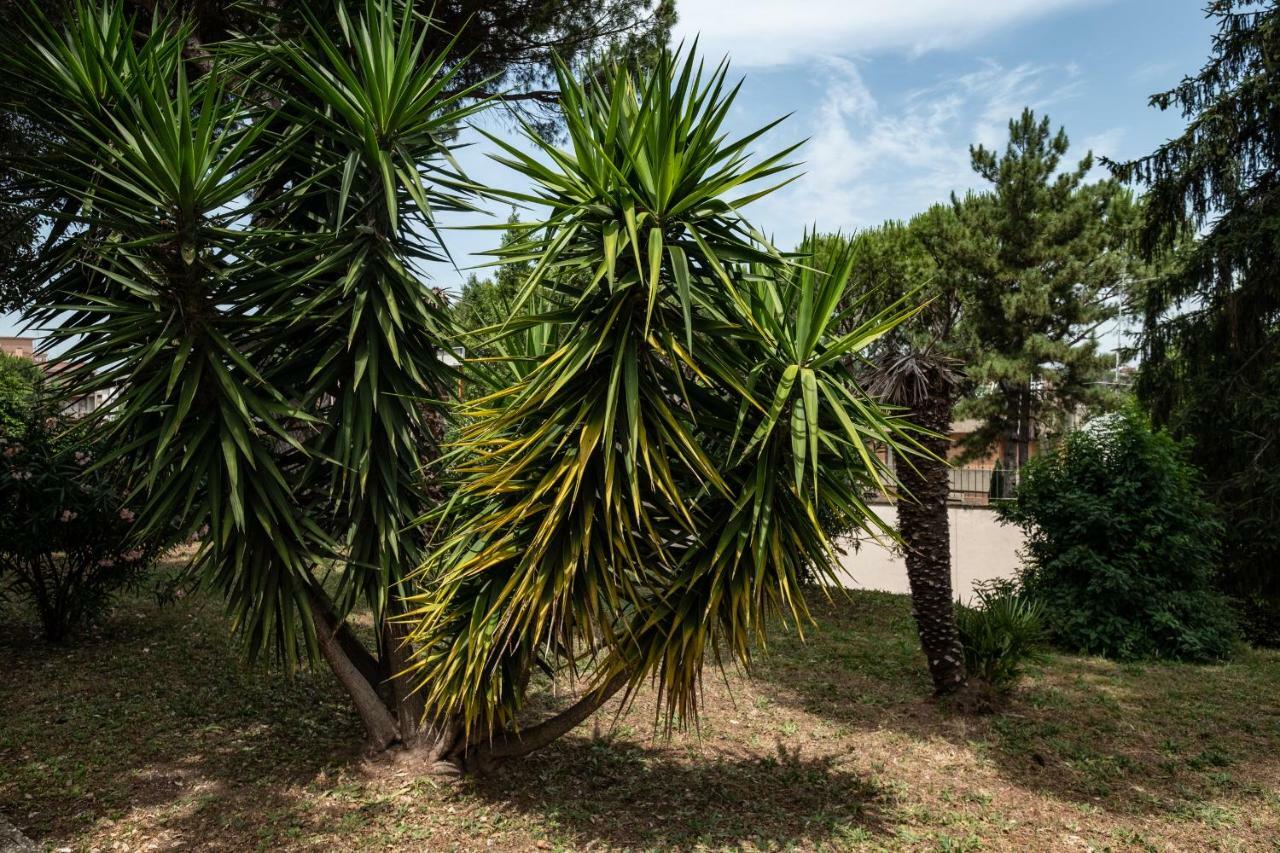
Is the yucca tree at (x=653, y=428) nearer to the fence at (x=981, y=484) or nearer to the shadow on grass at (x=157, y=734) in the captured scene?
the shadow on grass at (x=157, y=734)

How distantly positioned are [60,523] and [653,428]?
5224mm

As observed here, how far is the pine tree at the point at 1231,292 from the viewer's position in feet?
35.8

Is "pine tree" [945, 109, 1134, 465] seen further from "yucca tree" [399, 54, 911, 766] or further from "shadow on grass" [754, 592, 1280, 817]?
"yucca tree" [399, 54, 911, 766]

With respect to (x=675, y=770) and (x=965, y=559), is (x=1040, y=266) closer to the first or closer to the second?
(x=965, y=559)

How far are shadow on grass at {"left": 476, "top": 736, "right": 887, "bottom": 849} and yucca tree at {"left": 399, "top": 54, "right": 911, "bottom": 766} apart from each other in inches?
29.7

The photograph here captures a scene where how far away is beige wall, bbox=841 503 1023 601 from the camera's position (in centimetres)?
1398

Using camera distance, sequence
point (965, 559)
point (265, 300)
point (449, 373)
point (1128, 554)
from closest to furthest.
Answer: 1. point (265, 300)
2. point (449, 373)
3. point (1128, 554)
4. point (965, 559)

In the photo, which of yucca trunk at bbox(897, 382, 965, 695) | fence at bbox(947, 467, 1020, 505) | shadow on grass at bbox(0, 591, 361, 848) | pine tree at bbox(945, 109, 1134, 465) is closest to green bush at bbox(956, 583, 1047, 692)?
yucca trunk at bbox(897, 382, 965, 695)

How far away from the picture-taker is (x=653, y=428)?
155 inches

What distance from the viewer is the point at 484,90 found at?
8008mm

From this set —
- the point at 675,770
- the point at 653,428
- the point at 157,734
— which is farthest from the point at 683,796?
the point at 157,734

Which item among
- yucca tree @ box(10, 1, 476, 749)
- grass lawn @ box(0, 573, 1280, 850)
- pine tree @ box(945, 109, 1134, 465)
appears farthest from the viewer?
pine tree @ box(945, 109, 1134, 465)

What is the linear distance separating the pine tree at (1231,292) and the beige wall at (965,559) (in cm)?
307

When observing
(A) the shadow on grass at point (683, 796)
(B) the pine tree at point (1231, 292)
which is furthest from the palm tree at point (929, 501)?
(B) the pine tree at point (1231, 292)
